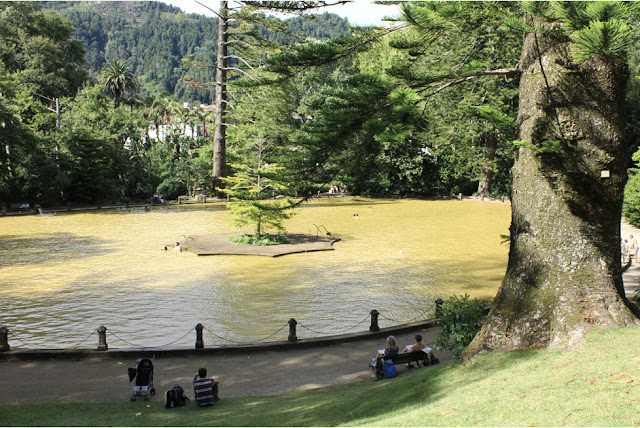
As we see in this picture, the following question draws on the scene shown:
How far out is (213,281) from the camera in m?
17.9

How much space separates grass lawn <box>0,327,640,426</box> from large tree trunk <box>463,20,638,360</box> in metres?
0.46

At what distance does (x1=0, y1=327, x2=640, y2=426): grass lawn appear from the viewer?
5.55 m

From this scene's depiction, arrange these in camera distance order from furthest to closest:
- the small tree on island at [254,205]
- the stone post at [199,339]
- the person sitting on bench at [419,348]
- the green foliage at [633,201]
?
the green foliage at [633,201], the small tree on island at [254,205], the stone post at [199,339], the person sitting on bench at [419,348]

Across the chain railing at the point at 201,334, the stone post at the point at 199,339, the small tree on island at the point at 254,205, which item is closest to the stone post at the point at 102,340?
the chain railing at the point at 201,334

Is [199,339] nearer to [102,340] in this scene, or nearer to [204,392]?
[102,340]

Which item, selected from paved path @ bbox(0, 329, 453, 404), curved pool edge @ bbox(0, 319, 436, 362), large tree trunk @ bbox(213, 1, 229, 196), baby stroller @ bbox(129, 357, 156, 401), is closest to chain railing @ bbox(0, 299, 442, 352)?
curved pool edge @ bbox(0, 319, 436, 362)

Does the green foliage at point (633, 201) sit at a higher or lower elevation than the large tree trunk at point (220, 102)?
lower

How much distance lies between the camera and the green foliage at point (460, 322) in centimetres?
958

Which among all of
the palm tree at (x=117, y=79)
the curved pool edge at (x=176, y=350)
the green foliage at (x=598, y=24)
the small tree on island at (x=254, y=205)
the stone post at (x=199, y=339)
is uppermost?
the palm tree at (x=117, y=79)

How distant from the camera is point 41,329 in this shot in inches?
502

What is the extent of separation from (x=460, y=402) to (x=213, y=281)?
12737 millimetres

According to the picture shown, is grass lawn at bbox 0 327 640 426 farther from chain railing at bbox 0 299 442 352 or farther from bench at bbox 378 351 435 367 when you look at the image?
chain railing at bbox 0 299 442 352

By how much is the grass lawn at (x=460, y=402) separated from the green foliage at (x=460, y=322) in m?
0.76

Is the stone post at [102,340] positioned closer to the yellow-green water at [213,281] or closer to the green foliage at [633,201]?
the yellow-green water at [213,281]
